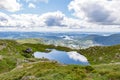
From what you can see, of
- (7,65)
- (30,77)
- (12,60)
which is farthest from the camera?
(12,60)

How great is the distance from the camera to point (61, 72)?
31.7 metres

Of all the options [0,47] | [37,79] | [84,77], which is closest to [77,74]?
[84,77]

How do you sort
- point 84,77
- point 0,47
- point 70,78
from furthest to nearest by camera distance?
point 0,47 → point 84,77 → point 70,78

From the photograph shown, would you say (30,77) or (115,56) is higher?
(30,77)

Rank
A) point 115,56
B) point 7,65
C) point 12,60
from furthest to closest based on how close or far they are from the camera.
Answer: point 115,56 → point 12,60 → point 7,65

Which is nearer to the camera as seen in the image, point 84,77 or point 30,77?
point 84,77

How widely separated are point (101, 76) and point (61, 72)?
17.9 feet

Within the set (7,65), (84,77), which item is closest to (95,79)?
(84,77)

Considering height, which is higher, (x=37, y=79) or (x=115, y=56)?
(x=37, y=79)

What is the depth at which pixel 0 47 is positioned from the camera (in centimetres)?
14538

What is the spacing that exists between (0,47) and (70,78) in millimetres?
122072

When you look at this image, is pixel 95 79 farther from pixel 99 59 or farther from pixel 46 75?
pixel 99 59

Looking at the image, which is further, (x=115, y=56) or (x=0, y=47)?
(x=115, y=56)

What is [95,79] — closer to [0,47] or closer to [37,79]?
[37,79]
